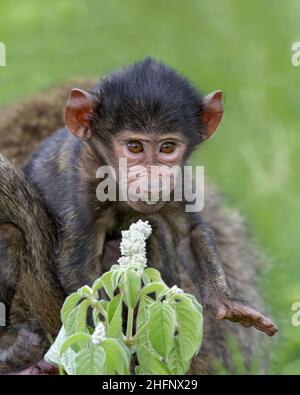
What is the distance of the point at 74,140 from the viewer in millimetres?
4598

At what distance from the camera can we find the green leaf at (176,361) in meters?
3.51

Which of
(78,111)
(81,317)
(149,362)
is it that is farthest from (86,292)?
(78,111)

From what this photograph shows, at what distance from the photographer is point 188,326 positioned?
344 centimetres

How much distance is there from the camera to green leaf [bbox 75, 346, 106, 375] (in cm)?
327

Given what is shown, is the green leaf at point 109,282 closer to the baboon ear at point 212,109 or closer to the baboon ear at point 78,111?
the baboon ear at point 78,111

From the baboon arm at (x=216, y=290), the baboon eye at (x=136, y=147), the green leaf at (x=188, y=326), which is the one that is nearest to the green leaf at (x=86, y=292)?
the green leaf at (x=188, y=326)

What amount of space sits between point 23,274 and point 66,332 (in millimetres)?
766

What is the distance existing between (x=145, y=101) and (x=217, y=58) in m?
4.96

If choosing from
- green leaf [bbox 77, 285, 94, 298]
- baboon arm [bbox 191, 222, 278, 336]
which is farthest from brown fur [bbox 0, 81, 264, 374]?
green leaf [bbox 77, 285, 94, 298]

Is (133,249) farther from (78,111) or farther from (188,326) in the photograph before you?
(78,111)

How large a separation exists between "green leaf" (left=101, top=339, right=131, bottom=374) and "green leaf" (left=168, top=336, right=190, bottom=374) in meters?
0.17

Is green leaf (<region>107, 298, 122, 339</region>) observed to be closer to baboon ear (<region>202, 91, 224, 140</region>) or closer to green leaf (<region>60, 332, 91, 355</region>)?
green leaf (<region>60, 332, 91, 355</region>)
